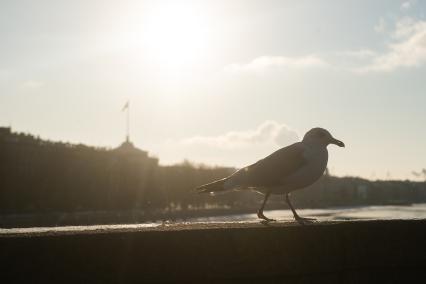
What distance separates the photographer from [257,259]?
3.50 m

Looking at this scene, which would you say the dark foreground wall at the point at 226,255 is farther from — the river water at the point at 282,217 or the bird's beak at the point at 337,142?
the bird's beak at the point at 337,142

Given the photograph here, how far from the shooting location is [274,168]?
5.57 metres

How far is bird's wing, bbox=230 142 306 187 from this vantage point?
546 cm

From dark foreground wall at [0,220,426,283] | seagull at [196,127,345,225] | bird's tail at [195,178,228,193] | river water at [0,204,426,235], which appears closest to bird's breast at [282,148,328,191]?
seagull at [196,127,345,225]

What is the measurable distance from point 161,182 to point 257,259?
251ft

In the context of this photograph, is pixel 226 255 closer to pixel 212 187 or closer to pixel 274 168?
pixel 274 168

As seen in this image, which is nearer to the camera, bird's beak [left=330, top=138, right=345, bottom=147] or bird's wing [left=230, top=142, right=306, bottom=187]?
bird's wing [left=230, top=142, right=306, bottom=187]

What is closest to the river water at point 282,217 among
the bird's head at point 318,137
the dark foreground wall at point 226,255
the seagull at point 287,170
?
the seagull at point 287,170

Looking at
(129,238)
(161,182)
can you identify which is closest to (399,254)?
(129,238)

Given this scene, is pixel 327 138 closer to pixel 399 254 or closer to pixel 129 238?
pixel 399 254

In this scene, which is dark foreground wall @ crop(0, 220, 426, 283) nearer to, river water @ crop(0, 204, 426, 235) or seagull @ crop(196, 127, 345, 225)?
river water @ crop(0, 204, 426, 235)

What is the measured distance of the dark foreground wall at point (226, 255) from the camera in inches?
122

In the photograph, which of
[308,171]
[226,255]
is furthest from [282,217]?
[226,255]

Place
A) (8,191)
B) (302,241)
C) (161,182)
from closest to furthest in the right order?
(302,241) → (8,191) → (161,182)
